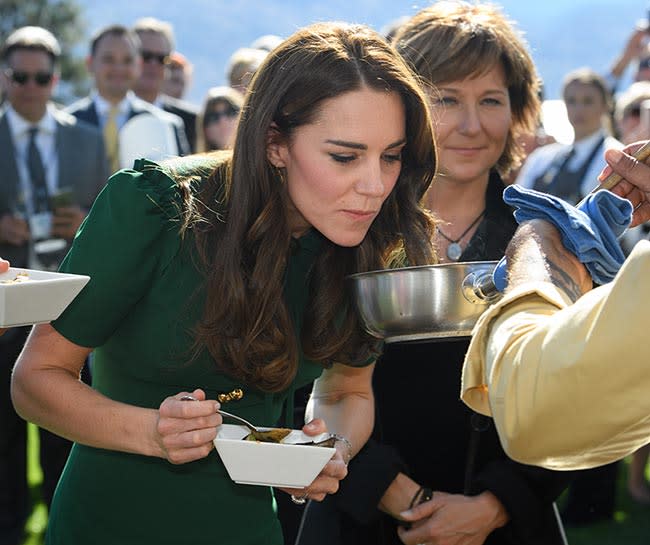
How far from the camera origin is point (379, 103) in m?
2.50

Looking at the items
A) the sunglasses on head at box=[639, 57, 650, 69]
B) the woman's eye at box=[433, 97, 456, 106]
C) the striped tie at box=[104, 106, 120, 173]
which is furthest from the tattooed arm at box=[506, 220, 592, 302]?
the sunglasses on head at box=[639, 57, 650, 69]

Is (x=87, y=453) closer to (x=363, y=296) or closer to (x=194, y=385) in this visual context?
(x=194, y=385)

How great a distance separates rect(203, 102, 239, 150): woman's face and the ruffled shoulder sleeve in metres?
3.83

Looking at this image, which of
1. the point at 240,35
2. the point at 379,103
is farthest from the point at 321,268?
the point at 240,35

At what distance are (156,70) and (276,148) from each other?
16.8ft

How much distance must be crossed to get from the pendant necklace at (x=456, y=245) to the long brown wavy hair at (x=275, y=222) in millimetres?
487

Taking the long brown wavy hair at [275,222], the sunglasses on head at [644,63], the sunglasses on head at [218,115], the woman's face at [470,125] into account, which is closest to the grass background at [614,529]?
the sunglasses on head at [218,115]

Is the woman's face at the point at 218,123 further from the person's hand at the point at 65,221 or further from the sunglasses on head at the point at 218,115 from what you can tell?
the person's hand at the point at 65,221

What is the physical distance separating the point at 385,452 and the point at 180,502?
664 mm

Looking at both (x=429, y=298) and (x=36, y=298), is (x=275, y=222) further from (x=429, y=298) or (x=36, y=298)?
(x=36, y=298)

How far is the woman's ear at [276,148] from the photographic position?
2.54 meters

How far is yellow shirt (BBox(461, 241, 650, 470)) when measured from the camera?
54.3 inches

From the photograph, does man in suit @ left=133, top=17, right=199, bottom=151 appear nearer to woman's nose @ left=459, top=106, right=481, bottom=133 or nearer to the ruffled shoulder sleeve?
woman's nose @ left=459, top=106, right=481, bottom=133

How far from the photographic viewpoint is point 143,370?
7.94 ft
